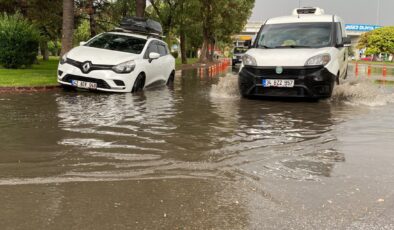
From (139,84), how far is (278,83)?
3918 millimetres

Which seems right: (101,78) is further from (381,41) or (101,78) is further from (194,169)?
(381,41)

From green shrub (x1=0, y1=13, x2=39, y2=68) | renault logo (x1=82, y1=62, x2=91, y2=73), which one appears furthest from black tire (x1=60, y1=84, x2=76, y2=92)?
green shrub (x1=0, y1=13, x2=39, y2=68)

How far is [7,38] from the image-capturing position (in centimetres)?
1612

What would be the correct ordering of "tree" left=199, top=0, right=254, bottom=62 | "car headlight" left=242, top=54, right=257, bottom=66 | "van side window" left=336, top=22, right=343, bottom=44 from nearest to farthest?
1. "car headlight" left=242, top=54, right=257, bottom=66
2. "van side window" left=336, top=22, right=343, bottom=44
3. "tree" left=199, top=0, right=254, bottom=62

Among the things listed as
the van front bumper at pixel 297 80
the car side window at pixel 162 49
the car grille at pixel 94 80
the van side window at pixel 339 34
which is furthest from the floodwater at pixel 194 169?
the car side window at pixel 162 49

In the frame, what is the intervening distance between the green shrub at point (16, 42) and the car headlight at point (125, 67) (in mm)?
7003

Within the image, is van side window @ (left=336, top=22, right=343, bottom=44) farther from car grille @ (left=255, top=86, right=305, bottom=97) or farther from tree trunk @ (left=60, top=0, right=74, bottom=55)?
tree trunk @ (left=60, top=0, right=74, bottom=55)

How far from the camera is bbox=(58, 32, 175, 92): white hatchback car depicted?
10.9 meters

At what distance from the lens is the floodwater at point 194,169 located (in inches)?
133

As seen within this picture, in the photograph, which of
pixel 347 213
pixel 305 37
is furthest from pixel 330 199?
pixel 305 37

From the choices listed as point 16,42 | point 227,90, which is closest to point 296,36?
point 227,90

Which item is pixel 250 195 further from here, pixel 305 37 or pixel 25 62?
pixel 25 62

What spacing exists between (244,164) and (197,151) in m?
0.74

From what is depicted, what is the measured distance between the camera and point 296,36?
10688 millimetres
